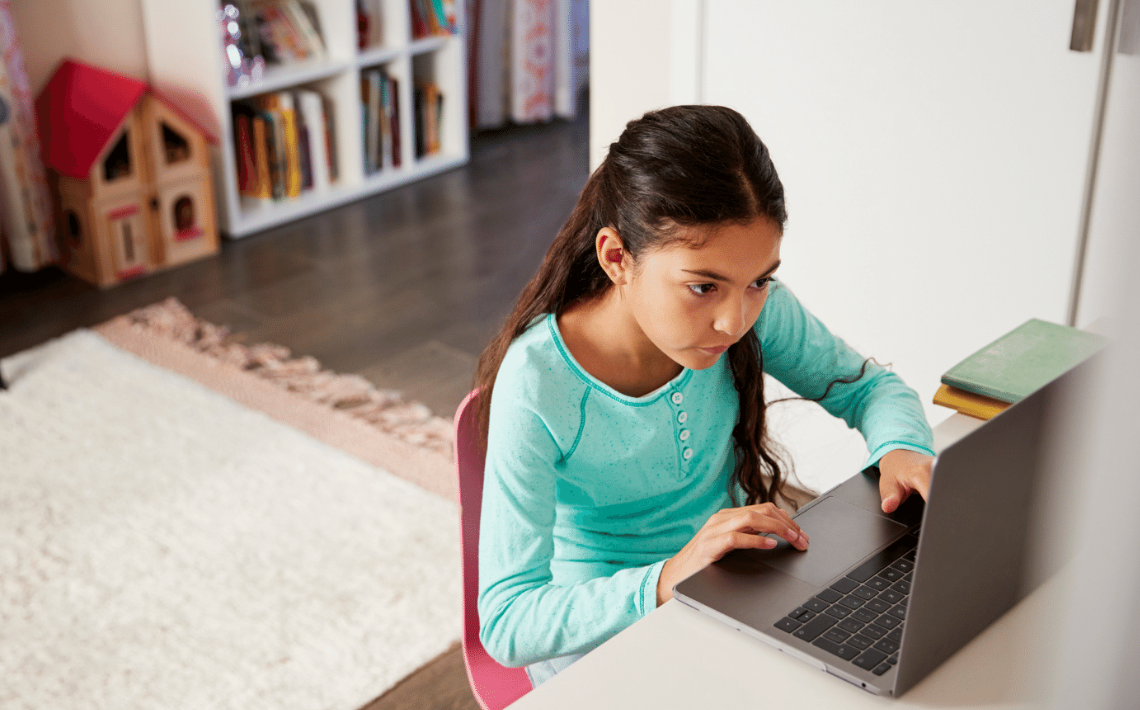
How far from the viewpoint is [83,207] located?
3.10 meters

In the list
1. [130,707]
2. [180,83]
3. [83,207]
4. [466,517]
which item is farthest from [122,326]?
[466,517]

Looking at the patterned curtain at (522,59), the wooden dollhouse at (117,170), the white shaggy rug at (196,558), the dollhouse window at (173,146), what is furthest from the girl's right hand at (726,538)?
the patterned curtain at (522,59)

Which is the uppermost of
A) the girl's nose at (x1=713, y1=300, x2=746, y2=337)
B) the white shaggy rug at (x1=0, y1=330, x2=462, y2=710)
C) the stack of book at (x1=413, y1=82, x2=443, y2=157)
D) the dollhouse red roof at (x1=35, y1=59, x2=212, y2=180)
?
the girl's nose at (x1=713, y1=300, x2=746, y2=337)

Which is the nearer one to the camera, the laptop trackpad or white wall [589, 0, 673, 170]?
the laptop trackpad

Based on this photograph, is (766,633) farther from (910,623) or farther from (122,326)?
(122,326)

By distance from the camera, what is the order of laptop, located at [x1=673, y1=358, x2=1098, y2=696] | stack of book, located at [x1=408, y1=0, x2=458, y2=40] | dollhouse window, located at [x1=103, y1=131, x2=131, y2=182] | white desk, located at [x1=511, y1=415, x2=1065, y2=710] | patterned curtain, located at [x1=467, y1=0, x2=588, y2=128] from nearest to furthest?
laptop, located at [x1=673, y1=358, x2=1098, y2=696] → white desk, located at [x1=511, y1=415, x2=1065, y2=710] → dollhouse window, located at [x1=103, y1=131, x2=131, y2=182] → stack of book, located at [x1=408, y1=0, x2=458, y2=40] → patterned curtain, located at [x1=467, y1=0, x2=588, y2=128]

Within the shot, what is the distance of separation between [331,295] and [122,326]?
0.57 meters

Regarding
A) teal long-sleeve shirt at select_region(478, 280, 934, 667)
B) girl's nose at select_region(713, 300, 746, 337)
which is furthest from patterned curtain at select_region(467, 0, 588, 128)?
girl's nose at select_region(713, 300, 746, 337)

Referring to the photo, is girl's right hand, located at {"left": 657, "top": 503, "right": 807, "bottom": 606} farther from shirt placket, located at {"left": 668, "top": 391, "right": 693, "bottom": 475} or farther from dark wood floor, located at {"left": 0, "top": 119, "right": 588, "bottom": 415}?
dark wood floor, located at {"left": 0, "top": 119, "right": 588, "bottom": 415}

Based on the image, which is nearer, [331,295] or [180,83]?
[331,295]

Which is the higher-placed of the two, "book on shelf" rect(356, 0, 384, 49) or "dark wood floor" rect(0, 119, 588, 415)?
"book on shelf" rect(356, 0, 384, 49)

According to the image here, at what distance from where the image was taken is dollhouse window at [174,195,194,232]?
133 inches

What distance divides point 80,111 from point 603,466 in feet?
8.60

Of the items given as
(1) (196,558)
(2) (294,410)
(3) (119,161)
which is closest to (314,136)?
(3) (119,161)
